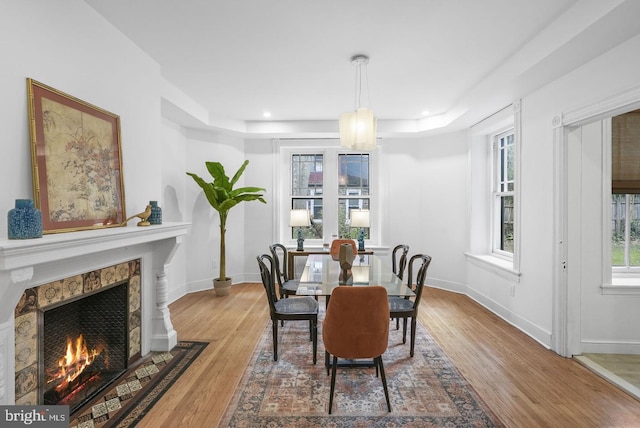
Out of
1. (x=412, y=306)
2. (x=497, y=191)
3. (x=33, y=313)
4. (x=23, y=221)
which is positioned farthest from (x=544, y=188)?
(x=33, y=313)

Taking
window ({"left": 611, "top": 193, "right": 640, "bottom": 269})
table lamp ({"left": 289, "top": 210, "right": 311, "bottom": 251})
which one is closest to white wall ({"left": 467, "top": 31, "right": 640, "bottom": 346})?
window ({"left": 611, "top": 193, "right": 640, "bottom": 269})

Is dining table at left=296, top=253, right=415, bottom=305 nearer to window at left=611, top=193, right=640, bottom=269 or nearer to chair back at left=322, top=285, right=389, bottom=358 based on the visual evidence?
chair back at left=322, top=285, right=389, bottom=358

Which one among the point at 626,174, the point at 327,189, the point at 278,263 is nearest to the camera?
the point at 626,174

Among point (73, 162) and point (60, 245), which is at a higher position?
point (73, 162)

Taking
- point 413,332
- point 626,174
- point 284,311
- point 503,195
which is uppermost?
point 626,174

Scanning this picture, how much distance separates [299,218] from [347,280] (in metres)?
2.70

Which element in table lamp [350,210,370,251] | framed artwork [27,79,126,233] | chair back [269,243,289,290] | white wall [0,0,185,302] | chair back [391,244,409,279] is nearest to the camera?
white wall [0,0,185,302]

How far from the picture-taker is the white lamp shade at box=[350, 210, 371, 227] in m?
5.32

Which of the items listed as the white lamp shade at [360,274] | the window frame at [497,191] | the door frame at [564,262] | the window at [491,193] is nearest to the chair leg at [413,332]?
the white lamp shade at [360,274]

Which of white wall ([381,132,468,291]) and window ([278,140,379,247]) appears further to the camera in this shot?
window ([278,140,379,247])

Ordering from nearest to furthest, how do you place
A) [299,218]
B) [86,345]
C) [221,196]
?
[86,345] < [221,196] < [299,218]

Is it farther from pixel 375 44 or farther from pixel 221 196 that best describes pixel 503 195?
pixel 221 196

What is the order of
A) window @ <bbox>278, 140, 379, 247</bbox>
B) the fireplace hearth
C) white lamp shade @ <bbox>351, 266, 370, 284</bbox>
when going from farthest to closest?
1. window @ <bbox>278, 140, 379, 247</bbox>
2. white lamp shade @ <bbox>351, 266, 370, 284</bbox>
3. the fireplace hearth

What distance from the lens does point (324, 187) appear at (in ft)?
19.0
